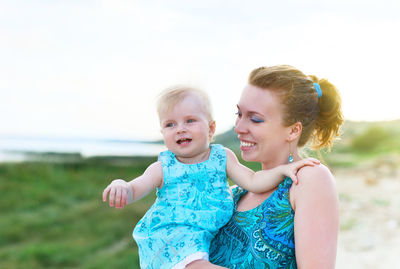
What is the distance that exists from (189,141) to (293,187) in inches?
19.5

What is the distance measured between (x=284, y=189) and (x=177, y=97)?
0.61 m

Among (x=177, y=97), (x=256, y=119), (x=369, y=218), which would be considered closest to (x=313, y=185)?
(x=256, y=119)

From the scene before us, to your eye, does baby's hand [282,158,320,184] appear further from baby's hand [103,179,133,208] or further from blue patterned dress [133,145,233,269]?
baby's hand [103,179,133,208]

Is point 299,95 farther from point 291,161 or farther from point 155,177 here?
point 155,177

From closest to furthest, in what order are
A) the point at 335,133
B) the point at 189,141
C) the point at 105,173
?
the point at 189,141 < the point at 335,133 < the point at 105,173

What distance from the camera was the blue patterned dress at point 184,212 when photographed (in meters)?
2.10

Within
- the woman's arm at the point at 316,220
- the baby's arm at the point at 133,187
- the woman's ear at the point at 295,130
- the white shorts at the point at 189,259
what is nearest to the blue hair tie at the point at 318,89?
the woman's ear at the point at 295,130

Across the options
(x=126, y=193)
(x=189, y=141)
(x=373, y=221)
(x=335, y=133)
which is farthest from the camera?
(x=373, y=221)

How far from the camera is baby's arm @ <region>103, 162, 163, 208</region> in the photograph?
1.98 metres

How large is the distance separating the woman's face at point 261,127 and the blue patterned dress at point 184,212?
0.48 ft

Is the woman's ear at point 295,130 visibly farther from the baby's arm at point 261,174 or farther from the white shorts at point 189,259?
the white shorts at point 189,259

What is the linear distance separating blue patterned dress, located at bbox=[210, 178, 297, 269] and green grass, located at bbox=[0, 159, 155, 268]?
178 inches

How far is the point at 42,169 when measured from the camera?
29.2 feet

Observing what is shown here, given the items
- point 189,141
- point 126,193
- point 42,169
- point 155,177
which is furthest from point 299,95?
point 42,169
